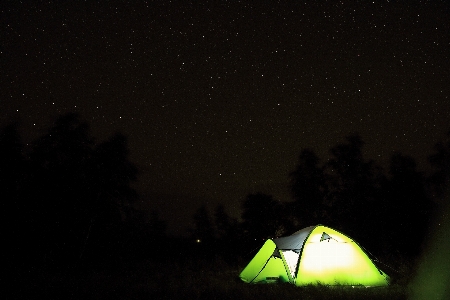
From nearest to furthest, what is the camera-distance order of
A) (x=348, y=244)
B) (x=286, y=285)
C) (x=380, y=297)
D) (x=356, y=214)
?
(x=380, y=297) < (x=286, y=285) < (x=348, y=244) < (x=356, y=214)

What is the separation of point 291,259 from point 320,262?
0.98 m

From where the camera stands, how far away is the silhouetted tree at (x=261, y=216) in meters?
36.0

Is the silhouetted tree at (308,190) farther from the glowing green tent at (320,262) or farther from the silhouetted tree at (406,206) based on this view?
the glowing green tent at (320,262)

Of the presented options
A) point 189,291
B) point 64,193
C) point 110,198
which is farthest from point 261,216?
point 189,291

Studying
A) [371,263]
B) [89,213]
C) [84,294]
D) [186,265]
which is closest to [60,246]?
[89,213]

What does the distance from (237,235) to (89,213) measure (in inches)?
858

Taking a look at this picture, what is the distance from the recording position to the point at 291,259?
42.2 ft

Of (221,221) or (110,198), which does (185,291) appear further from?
(221,221)

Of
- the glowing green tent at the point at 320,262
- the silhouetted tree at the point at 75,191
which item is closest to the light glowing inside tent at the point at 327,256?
the glowing green tent at the point at 320,262

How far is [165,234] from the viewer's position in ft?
188

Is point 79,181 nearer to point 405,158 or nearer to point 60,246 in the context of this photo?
point 60,246

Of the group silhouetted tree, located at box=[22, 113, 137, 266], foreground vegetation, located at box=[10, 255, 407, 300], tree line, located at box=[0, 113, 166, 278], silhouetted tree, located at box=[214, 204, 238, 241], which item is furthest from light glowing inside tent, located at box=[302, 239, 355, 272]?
silhouetted tree, located at box=[214, 204, 238, 241]

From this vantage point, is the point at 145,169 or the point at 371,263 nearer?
the point at 371,263

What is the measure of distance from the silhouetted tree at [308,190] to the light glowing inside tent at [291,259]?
17.9 m
